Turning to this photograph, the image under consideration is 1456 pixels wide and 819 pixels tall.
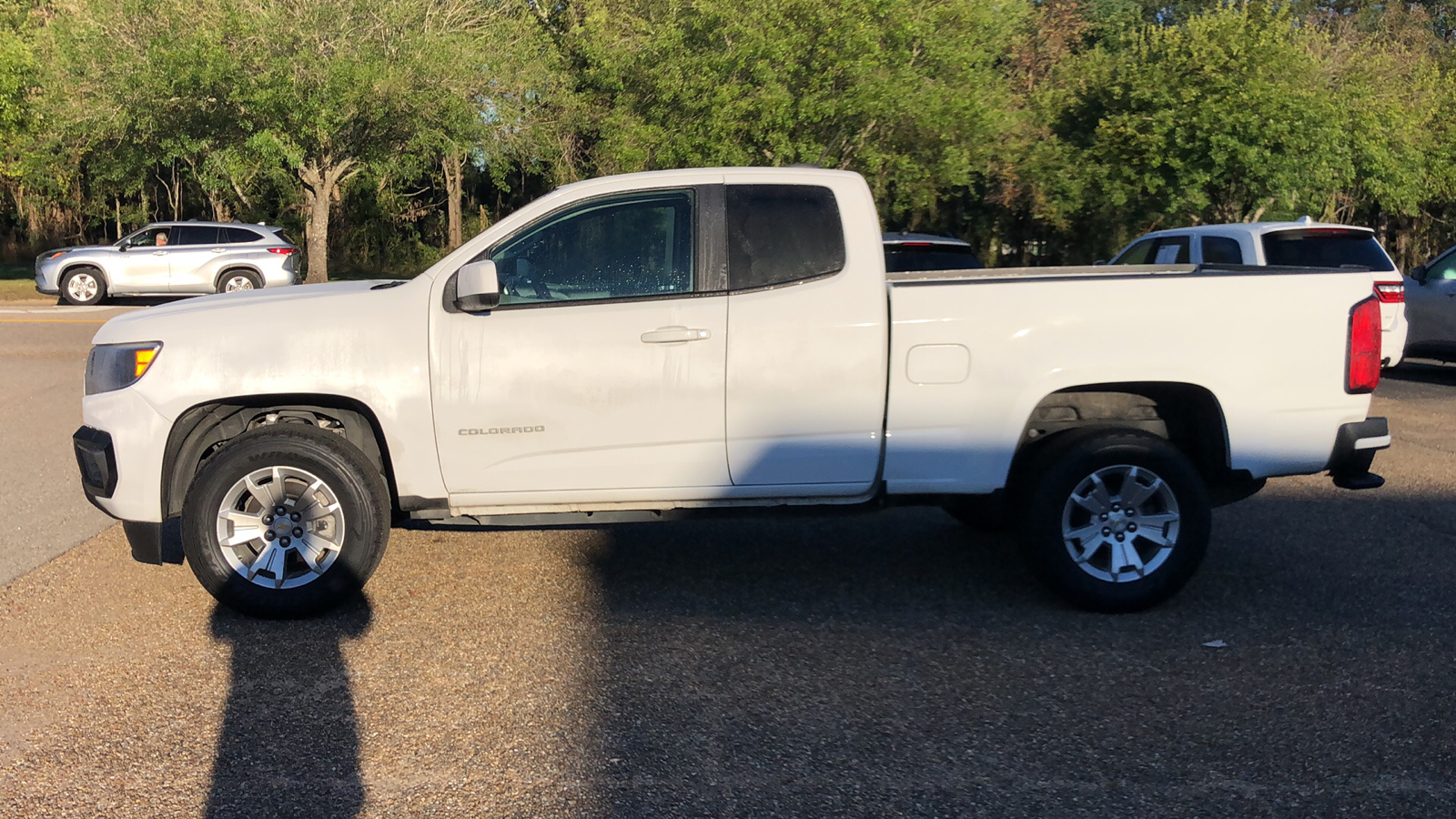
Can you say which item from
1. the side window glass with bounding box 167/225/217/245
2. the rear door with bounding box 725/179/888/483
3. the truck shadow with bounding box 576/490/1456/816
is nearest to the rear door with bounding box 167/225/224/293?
the side window glass with bounding box 167/225/217/245

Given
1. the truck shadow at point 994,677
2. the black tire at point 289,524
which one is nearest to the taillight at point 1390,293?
Result: the truck shadow at point 994,677

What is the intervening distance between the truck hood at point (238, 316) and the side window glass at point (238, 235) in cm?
2016

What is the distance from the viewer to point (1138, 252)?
1298 centimetres

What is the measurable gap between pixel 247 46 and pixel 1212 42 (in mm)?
18495

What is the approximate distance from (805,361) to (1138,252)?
28.0ft

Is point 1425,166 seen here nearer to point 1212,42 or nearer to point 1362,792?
point 1212,42

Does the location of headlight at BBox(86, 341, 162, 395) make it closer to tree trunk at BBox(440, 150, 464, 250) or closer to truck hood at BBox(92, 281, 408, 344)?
truck hood at BBox(92, 281, 408, 344)

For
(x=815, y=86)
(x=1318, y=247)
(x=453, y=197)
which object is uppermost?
(x=815, y=86)

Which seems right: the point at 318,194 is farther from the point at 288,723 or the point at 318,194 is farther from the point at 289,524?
the point at 288,723

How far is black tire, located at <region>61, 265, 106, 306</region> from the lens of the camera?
78.6ft

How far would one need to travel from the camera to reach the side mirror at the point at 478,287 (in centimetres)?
532

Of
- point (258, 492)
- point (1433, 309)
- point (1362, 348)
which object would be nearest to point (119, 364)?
point (258, 492)

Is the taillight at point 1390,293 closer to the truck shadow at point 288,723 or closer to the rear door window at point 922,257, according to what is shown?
the rear door window at point 922,257

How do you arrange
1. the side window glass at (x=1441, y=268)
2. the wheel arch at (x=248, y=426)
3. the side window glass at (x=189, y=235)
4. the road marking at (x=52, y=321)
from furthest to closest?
the side window glass at (x=189, y=235) < the road marking at (x=52, y=321) < the side window glass at (x=1441, y=268) < the wheel arch at (x=248, y=426)
